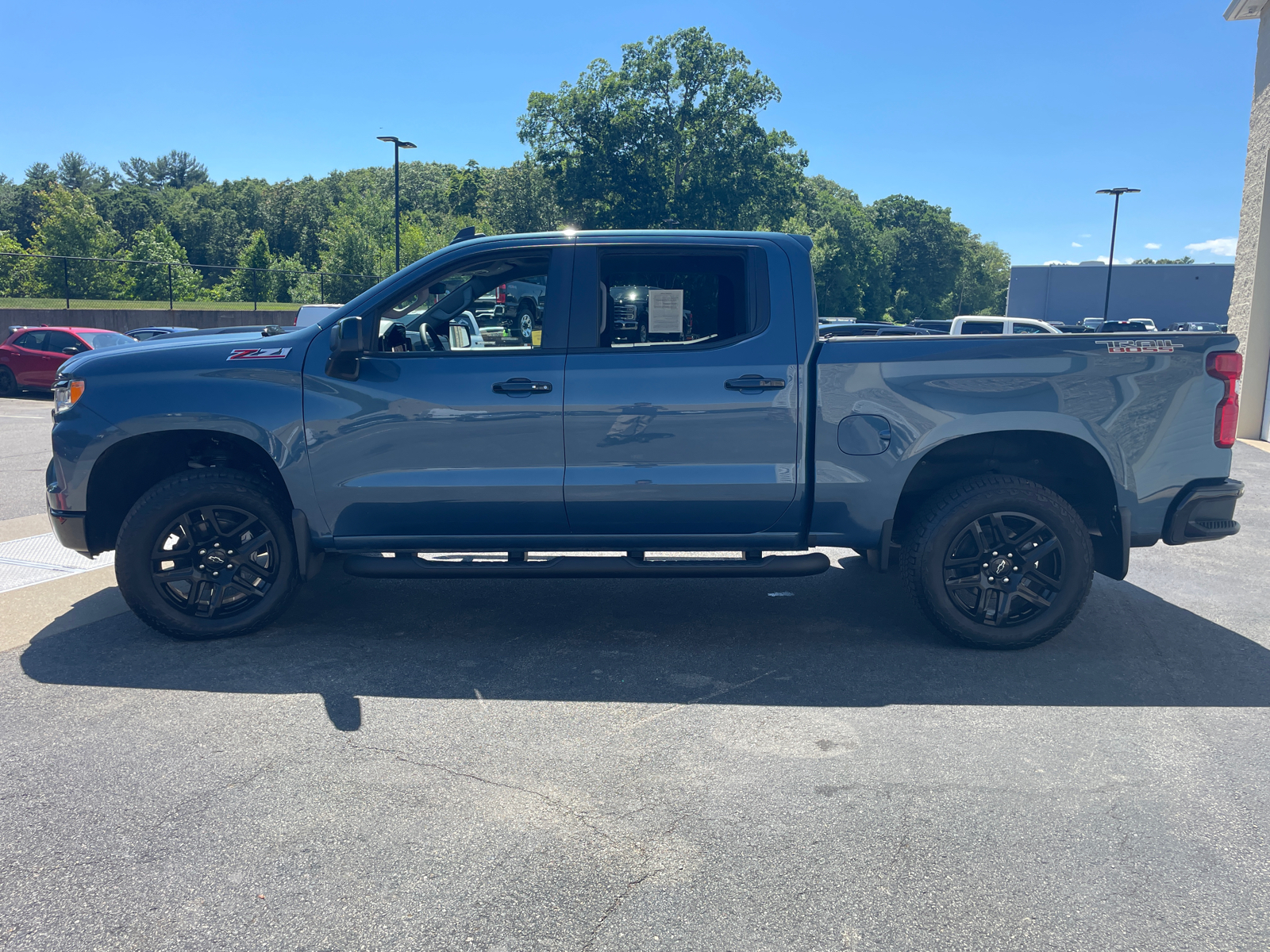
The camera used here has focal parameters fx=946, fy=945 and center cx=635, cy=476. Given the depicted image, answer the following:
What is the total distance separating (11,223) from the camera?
83562 millimetres

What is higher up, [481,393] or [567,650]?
[481,393]

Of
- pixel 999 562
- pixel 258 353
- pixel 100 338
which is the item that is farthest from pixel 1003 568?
pixel 100 338

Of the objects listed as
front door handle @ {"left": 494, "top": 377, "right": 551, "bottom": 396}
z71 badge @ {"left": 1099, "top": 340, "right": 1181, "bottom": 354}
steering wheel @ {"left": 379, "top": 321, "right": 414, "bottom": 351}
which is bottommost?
front door handle @ {"left": 494, "top": 377, "right": 551, "bottom": 396}

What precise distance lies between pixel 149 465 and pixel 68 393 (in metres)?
0.55

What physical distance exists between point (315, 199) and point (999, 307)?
8752cm

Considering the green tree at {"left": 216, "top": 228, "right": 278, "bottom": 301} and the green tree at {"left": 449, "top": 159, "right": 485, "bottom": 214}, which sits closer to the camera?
the green tree at {"left": 216, "top": 228, "right": 278, "bottom": 301}

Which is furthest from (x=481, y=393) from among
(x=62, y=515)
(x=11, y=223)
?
(x=11, y=223)

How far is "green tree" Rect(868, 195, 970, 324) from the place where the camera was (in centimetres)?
10288

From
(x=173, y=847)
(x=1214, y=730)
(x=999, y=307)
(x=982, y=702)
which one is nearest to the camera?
(x=173, y=847)

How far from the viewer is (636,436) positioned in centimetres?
475

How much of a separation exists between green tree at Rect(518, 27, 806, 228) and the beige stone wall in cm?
3950

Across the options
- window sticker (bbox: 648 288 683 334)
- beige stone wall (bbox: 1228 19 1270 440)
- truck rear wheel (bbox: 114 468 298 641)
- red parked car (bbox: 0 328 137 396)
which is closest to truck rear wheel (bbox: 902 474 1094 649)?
window sticker (bbox: 648 288 683 334)

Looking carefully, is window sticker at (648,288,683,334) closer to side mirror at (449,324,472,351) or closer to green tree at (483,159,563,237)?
side mirror at (449,324,472,351)

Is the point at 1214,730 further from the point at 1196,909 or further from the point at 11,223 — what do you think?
the point at 11,223
